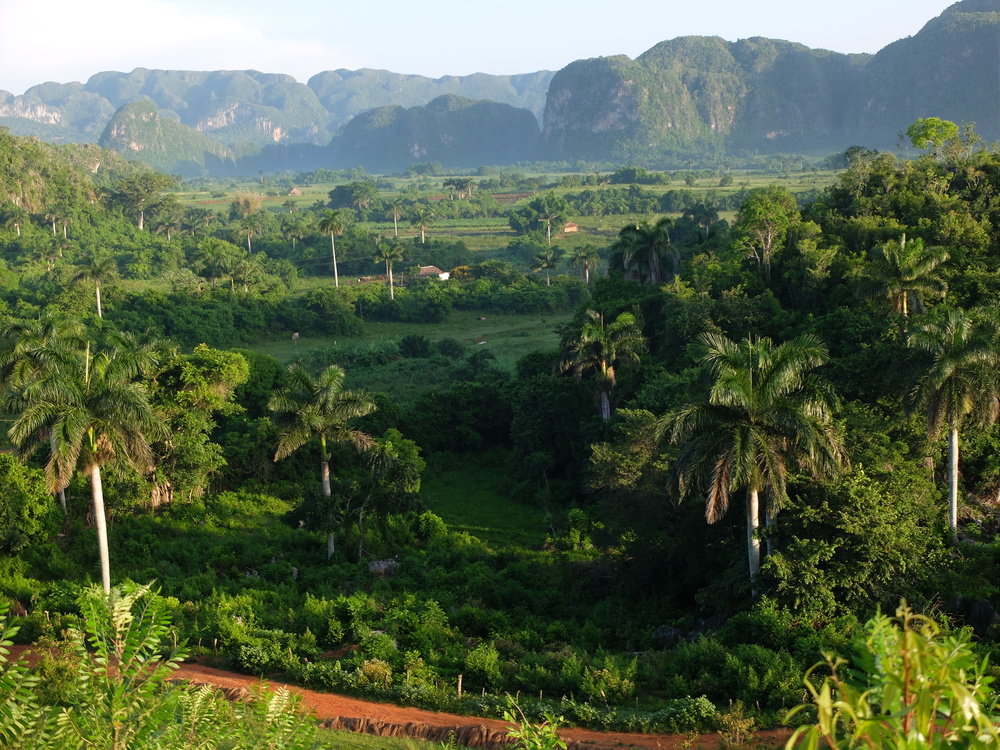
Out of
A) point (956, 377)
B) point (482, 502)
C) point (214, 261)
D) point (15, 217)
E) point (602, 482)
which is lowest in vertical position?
point (482, 502)

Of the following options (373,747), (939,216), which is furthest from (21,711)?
(939,216)

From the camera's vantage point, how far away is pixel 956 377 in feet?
54.1

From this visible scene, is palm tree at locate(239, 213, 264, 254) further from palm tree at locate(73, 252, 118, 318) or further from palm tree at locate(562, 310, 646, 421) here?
palm tree at locate(562, 310, 646, 421)

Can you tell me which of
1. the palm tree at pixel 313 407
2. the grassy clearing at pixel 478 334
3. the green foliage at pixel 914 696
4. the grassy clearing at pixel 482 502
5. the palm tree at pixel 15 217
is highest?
the palm tree at pixel 15 217

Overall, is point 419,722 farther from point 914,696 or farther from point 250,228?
point 250,228

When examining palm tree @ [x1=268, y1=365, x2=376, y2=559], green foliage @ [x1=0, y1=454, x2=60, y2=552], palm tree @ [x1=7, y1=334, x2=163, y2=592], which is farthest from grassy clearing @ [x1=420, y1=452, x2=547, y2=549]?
green foliage @ [x1=0, y1=454, x2=60, y2=552]

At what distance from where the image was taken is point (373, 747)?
12250 mm

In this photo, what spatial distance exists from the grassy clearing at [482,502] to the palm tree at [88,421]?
9525 mm

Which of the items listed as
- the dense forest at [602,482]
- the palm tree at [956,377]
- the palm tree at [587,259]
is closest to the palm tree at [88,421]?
the dense forest at [602,482]

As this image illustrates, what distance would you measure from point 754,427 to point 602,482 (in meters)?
6.83

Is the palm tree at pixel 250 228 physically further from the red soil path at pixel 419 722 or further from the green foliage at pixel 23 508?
the red soil path at pixel 419 722

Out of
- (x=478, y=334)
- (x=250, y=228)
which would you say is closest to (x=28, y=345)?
(x=478, y=334)

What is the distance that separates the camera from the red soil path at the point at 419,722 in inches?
474

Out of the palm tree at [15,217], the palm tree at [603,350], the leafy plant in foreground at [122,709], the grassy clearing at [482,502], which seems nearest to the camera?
the leafy plant in foreground at [122,709]
